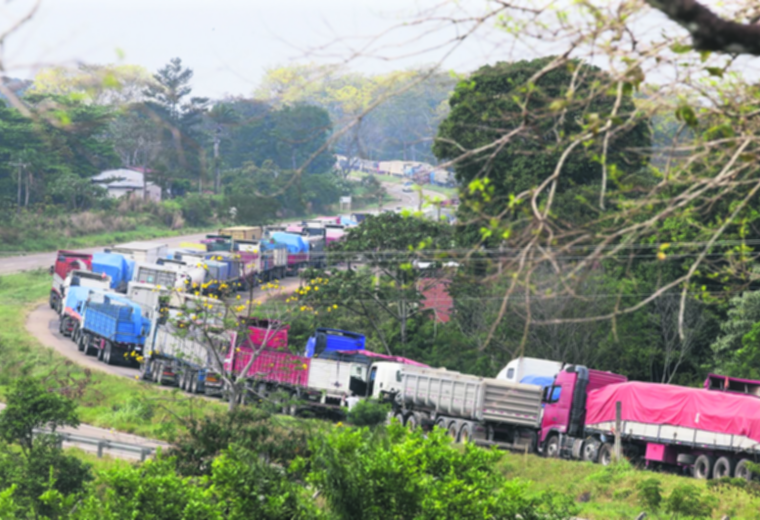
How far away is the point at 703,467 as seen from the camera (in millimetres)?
23734

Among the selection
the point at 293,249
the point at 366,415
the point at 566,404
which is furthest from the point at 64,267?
the point at 566,404

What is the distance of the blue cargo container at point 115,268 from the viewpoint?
5112 centimetres

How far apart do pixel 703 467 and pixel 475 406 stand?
6.84 m

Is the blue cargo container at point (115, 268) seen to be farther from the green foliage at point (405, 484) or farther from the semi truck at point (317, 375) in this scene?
the green foliage at point (405, 484)

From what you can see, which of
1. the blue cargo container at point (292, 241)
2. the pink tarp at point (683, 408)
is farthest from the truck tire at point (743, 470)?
the blue cargo container at point (292, 241)

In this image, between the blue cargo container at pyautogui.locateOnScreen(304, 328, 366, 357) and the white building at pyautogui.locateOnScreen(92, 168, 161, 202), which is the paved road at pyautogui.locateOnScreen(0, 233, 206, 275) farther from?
the blue cargo container at pyautogui.locateOnScreen(304, 328, 366, 357)

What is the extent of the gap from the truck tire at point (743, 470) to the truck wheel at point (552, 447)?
621cm

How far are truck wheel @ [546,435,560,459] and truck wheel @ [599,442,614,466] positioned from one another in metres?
1.84

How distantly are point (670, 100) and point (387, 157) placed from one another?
13069 centimetres

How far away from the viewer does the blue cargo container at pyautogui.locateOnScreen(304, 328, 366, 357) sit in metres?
33.2

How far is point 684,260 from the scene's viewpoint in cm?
3400

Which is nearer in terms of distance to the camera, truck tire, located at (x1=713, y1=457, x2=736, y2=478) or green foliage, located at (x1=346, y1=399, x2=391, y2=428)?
truck tire, located at (x1=713, y1=457, x2=736, y2=478)

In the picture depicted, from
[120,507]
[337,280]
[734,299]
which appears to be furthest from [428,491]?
[337,280]

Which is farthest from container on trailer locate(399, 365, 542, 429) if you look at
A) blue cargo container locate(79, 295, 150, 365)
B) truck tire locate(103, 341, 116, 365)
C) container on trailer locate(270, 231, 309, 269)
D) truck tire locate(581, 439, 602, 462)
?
container on trailer locate(270, 231, 309, 269)
